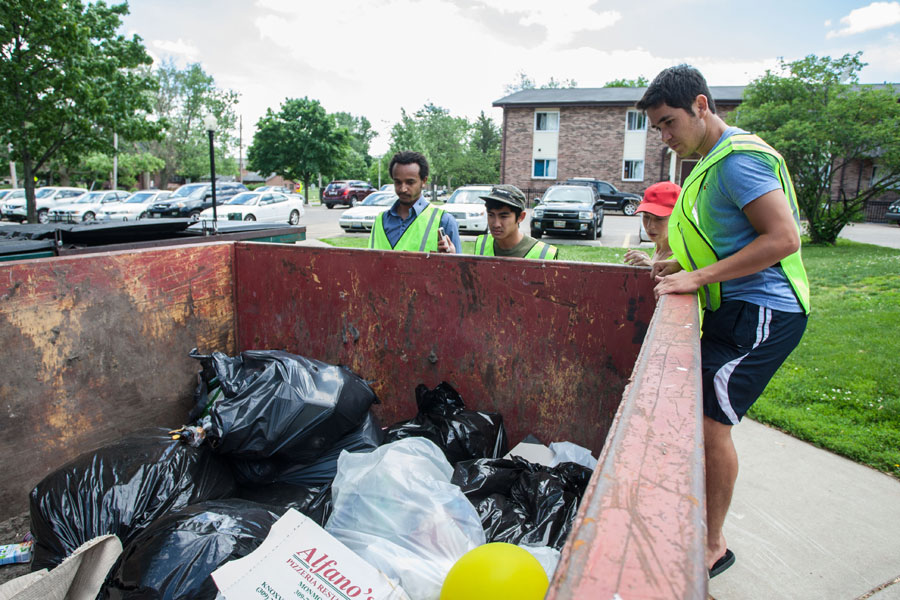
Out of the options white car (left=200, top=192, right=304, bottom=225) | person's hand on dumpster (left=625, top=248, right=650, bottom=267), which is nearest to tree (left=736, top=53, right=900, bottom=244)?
person's hand on dumpster (left=625, top=248, right=650, bottom=267)

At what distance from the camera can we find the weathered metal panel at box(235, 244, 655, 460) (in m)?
2.39

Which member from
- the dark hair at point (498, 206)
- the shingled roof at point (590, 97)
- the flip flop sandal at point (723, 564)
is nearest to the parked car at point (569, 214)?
the dark hair at point (498, 206)

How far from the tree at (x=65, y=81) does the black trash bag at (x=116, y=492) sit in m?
13.0

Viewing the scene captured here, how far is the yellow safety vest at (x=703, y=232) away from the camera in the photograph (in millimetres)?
1726

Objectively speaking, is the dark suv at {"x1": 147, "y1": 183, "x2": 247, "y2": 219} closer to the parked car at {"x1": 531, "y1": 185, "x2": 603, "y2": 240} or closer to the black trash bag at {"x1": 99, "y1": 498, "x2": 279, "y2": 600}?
the parked car at {"x1": 531, "y1": 185, "x2": 603, "y2": 240}

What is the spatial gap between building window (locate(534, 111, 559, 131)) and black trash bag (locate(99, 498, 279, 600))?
31311mm

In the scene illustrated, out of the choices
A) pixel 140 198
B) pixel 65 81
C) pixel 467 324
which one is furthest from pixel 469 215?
pixel 140 198

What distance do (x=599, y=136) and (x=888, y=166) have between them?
19529mm

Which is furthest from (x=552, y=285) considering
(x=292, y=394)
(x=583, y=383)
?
(x=292, y=394)

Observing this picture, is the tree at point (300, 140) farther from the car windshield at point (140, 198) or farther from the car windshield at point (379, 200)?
the car windshield at point (379, 200)

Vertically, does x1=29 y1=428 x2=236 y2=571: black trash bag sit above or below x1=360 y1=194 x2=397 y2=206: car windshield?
below

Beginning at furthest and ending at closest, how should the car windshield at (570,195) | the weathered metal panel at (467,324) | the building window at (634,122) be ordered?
the building window at (634,122) → the car windshield at (570,195) → the weathered metal panel at (467,324)

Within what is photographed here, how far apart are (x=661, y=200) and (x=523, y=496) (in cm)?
176

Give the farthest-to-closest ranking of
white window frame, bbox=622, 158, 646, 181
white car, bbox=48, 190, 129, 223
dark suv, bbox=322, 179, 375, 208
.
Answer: white window frame, bbox=622, 158, 646, 181, dark suv, bbox=322, 179, 375, 208, white car, bbox=48, 190, 129, 223
